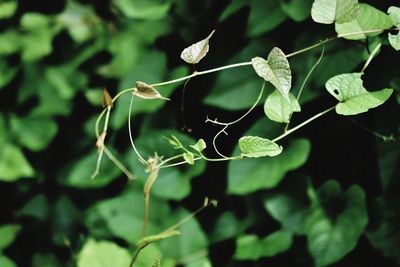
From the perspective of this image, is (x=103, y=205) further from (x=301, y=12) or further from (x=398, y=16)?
(x=398, y=16)

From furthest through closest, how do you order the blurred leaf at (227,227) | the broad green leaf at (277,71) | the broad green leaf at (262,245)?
the blurred leaf at (227,227) < the broad green leaf at (262,245) < the broad green leaf at (277,71)

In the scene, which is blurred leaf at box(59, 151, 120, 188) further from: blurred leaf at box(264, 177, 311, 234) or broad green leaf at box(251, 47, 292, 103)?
broad green leaf at box(251, 47, 292, 103)

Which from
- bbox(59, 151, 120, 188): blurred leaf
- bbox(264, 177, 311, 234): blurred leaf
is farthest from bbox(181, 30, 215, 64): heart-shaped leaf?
bbox(59, 151, 120, 188): blurred leaf

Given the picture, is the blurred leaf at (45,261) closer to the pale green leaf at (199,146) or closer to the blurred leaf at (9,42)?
the blurred leaf at (9,42)

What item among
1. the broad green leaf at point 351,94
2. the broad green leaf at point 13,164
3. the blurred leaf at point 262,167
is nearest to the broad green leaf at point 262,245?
the blurred leaf at point 262,167

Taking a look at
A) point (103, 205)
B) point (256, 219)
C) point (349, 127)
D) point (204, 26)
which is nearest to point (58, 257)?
point (103, 205)

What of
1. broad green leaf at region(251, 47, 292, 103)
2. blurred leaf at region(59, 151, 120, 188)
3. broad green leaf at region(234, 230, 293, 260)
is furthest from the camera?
blurred leaf at region(59, 151, 120, 188)

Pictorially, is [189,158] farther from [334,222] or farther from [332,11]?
[334,222]
